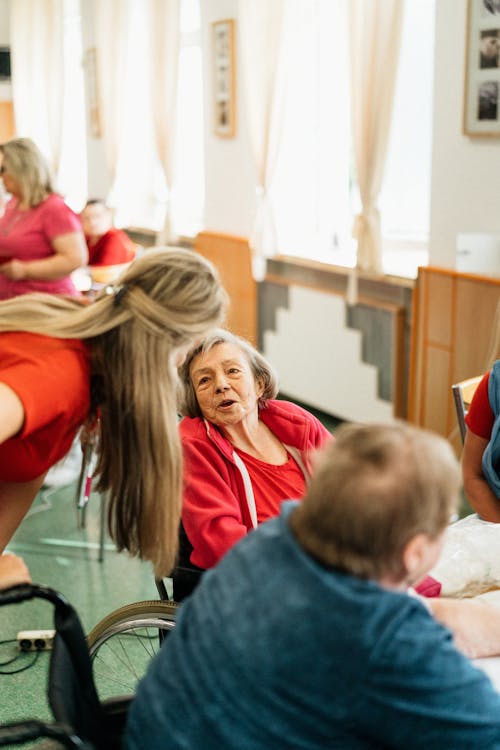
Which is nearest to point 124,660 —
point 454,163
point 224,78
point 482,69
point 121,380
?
point 121,380

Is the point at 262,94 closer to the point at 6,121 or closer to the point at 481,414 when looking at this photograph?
the point at 481,414

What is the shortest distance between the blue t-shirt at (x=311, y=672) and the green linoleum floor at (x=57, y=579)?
1.53m

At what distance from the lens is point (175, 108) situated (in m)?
6.08

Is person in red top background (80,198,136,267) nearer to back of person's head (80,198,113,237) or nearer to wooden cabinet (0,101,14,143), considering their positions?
back of person's head (80,198,113,237)

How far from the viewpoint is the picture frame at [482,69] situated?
Answer: 347 centimetres

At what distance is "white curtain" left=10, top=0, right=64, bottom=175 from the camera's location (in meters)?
8.04

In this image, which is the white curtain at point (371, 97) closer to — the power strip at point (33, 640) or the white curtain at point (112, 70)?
the power strip at point (33, 640)

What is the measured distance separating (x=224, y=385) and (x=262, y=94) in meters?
3.40

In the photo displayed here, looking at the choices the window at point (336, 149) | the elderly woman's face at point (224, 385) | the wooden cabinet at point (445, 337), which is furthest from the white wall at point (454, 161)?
the elderly woman's face at point (224, 385)

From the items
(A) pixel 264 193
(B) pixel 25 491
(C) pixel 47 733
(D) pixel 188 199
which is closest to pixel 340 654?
(C) pixel 47 733

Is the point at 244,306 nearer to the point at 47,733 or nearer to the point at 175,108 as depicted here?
the point at 175,108

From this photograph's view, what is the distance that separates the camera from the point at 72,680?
1.19m

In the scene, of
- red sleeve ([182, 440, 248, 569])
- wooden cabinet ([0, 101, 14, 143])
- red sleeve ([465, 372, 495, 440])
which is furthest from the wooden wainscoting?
wooden cabinet ([0, 101, 14, 143])

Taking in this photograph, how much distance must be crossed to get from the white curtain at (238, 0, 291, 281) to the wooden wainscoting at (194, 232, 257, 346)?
0.21 metres
